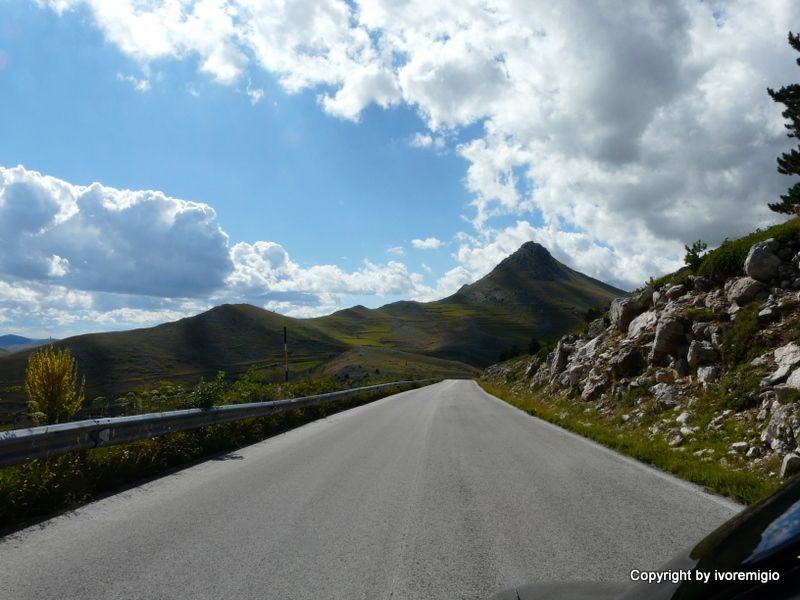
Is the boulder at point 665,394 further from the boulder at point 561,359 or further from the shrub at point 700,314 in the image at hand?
the boulder at point 561,359

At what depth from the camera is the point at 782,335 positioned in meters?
11.3

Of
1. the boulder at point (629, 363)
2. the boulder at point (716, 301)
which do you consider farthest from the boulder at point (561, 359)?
the boulder at point (716, 301)

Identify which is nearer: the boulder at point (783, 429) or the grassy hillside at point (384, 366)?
the boulder at point (783, 429)

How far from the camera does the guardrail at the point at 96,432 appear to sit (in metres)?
6.52

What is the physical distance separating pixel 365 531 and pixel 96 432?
195 inches

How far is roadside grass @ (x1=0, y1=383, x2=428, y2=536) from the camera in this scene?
6465mm

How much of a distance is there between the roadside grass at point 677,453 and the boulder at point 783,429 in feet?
1.63

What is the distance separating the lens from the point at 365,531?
5441 millimetres

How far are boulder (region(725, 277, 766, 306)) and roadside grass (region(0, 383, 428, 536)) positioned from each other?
12819 millimetres

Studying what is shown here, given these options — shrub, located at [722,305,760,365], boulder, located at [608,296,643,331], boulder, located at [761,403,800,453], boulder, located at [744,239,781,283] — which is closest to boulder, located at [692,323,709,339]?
shrub, located at [722,305,760,365]

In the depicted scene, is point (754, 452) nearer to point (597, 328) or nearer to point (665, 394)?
point (665, 394)

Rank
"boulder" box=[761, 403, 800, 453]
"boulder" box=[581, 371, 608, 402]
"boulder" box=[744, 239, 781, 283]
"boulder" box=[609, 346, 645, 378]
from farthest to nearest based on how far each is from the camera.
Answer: "boulder" box=[581, 371, 608, 402] < "boulder" box=[609, 346, 645, 378] < "boulder" box=[744, 239, 781, 283] < "boulder" box=[761, 403, 800, 453]

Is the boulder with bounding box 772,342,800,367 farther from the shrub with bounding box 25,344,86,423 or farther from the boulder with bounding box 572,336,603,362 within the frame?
the shrub with bounding box 25,344,86,423

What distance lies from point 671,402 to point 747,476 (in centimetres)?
592
